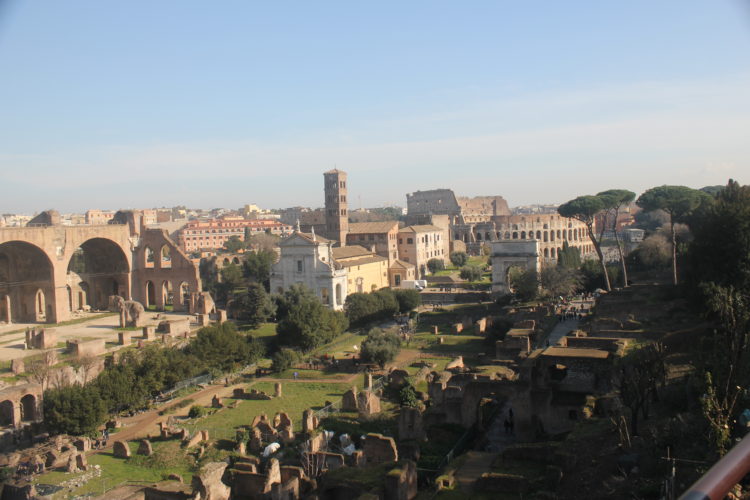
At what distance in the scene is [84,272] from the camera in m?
46.5

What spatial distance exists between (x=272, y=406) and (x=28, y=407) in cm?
880

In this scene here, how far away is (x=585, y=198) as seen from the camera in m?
42.0

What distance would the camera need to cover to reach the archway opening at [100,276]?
45.2 metres

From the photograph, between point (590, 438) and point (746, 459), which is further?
point (590, 438)

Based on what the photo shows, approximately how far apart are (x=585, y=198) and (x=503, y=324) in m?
15.9

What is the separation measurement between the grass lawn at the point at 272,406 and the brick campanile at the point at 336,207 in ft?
103

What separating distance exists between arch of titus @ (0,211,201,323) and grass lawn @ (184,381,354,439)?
1999 cm

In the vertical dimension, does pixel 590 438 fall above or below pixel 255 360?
above

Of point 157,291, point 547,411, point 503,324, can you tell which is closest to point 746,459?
point 547,411

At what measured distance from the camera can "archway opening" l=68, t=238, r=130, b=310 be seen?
4522 cm

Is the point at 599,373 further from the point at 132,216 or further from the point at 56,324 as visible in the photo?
the point at 132,216

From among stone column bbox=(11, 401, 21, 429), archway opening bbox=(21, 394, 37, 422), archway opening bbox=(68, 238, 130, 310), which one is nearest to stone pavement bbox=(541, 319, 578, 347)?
archway opening bbox=(21, 394, 37, 422)

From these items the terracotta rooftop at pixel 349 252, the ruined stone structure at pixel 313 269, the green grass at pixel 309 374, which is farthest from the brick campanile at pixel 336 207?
the green grass at pixel 309 374

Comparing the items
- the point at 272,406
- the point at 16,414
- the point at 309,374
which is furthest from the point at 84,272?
the point at 272,406
